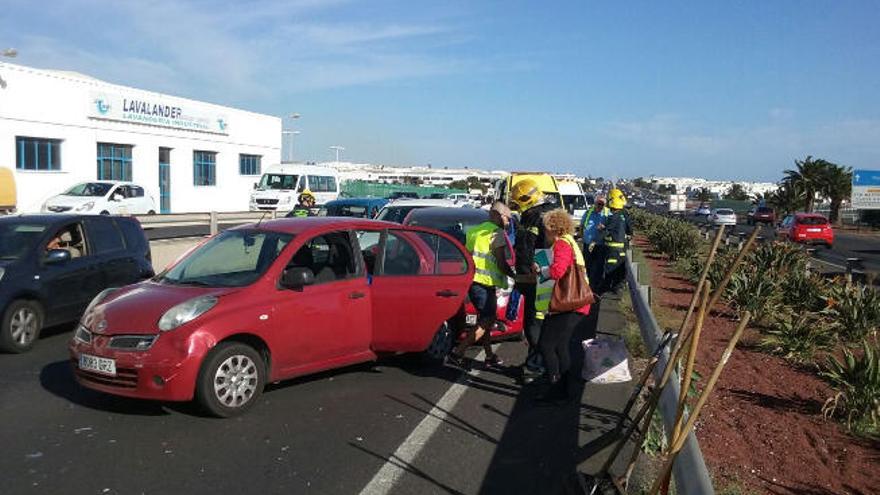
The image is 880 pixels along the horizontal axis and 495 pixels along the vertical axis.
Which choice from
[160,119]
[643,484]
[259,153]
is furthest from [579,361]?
[259,153]

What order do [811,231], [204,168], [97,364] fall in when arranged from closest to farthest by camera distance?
[97,364] → [811,231] → [204,168]

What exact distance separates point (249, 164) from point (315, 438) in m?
45.2

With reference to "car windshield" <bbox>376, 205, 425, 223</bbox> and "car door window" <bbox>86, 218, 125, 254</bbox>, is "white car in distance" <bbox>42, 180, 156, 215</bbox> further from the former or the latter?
"car door window" <bbox>86, 218, 125, 254</bbox>

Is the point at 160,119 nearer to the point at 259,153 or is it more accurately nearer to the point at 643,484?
the point at 259,153

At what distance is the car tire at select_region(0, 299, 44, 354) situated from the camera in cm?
812

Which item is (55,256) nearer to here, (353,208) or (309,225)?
(309,225)

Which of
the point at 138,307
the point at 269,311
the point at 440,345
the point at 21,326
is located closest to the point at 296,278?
the point at 269,311

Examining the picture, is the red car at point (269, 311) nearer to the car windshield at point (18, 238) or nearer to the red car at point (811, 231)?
the car windshield at point (18, 238)

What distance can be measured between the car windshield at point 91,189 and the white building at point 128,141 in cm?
426

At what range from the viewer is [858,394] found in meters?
6.24

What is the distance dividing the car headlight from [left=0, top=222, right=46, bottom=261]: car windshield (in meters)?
3.66

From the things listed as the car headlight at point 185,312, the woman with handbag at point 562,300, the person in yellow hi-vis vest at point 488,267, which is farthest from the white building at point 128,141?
the woman with handbag at point 562,300

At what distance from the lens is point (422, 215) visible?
11.6 meters

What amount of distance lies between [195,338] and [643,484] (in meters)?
3.36
